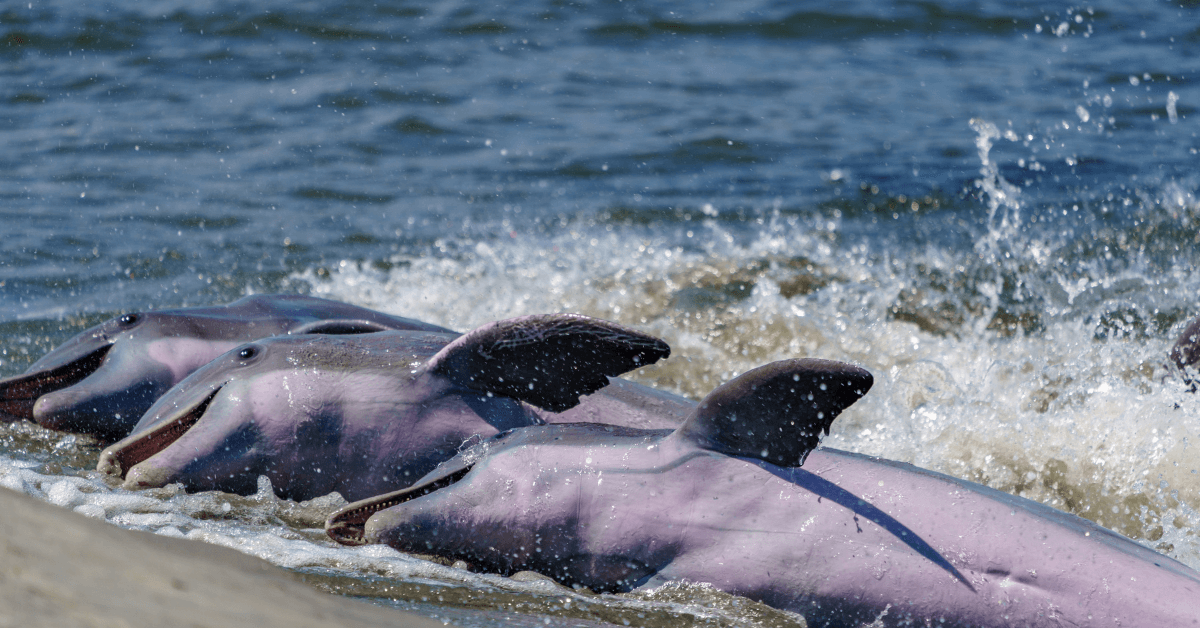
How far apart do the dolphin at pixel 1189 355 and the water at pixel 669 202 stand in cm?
12

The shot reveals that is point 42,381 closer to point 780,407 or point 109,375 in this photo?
point 109,375

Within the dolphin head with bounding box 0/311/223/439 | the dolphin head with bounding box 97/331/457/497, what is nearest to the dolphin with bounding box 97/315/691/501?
the dolphin head with bounding box 97/331/457/497

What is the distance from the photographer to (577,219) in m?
10.4

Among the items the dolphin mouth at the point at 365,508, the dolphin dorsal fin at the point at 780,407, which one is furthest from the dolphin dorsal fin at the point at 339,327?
the dolphin dorsal fin at the point at 780,407

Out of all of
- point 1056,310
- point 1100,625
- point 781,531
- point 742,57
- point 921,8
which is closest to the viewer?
point 1100,625

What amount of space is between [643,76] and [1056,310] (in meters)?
7.94

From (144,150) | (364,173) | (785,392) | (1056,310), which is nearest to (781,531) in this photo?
(785,392)

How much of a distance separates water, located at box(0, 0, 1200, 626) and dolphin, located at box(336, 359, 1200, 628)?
0.44 ft

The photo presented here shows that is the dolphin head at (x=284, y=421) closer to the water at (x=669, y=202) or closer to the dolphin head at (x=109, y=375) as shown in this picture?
the water at (x=669, y=202)

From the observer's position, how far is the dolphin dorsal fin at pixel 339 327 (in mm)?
4871

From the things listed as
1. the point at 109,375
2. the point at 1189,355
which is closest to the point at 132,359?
the point at 109,375

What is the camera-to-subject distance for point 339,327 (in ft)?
16.0

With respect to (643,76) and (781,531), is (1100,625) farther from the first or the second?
(643,76)

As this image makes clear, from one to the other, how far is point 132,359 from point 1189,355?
4.54m
